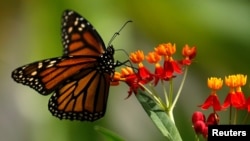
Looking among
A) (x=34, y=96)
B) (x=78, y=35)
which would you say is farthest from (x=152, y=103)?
(x=34, y=96)

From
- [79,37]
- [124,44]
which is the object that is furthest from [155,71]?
[124,44]

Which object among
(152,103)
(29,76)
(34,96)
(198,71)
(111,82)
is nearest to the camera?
(152,103)

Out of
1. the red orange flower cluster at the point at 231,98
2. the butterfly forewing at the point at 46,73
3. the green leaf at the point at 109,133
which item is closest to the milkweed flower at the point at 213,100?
the red orange flower cluster at the point at 231,98

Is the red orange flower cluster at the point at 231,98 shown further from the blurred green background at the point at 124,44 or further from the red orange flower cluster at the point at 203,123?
the blurred green background at the point at 124,44

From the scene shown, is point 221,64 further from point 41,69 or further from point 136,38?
point 41,69

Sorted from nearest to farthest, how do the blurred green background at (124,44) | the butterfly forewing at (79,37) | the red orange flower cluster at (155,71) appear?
1. the red orange flower cluster at (155,71)
2. the butterfly forewing at (79,37)
3. the blurred green background at (124,44)

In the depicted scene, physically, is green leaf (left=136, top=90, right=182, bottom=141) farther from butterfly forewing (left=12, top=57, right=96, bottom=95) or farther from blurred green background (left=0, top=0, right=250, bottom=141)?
blurred green background (left=0, top=0, right=250, bottom=141)

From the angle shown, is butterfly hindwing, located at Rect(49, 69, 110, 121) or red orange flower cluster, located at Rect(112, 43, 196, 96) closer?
red orange flower cluster, located at Rect(112, 43, 196, 96)

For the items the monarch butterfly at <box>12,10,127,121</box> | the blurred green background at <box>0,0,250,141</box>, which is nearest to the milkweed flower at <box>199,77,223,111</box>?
the monarch butterfly at <box>12,10,127,121</box>
